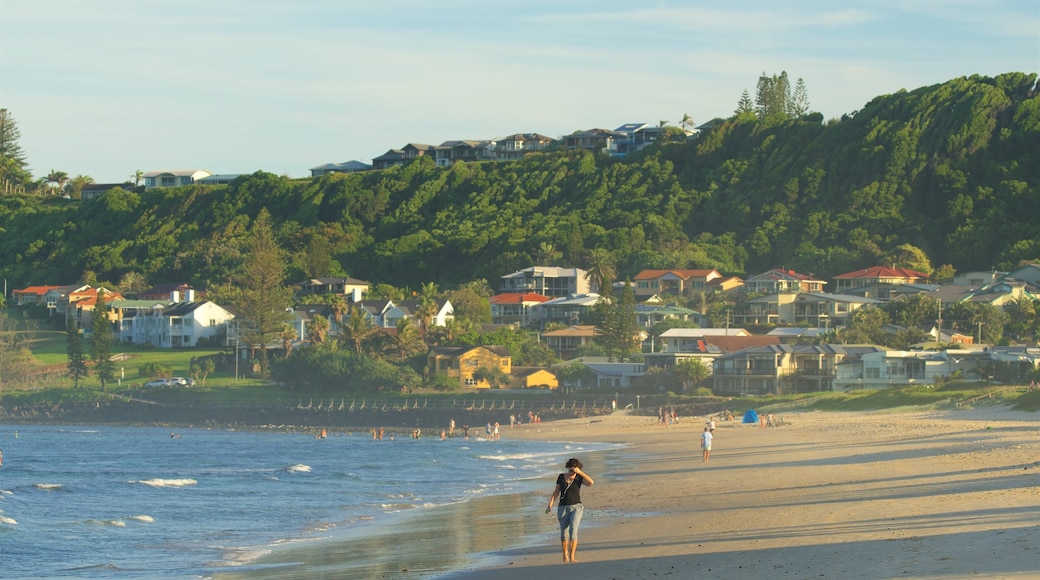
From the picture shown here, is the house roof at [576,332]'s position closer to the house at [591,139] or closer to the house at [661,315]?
the house at [661,315]

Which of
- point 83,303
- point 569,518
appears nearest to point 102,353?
point 83,303

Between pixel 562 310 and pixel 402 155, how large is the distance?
7967cm

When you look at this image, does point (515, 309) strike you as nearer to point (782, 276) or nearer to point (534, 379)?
point (782, 276)

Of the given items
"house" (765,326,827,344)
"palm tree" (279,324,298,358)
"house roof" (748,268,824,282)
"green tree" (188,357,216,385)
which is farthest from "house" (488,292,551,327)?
"green tree" (188,357,216,385)

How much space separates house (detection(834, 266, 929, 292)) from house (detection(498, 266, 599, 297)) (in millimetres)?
20910

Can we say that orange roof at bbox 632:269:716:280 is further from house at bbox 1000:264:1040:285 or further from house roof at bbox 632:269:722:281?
house at bbox 1000:264:1040:285

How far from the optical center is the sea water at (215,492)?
832 inches

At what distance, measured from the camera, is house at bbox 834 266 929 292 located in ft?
322

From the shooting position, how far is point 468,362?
7700 centimetres

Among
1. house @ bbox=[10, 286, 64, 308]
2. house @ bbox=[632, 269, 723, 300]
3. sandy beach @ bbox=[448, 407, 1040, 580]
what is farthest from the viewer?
house @ bbox=[10, 286, 64, 308]

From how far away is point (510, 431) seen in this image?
6072cm

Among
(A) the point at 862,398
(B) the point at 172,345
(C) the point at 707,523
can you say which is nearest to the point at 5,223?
(B) the point at 172,345

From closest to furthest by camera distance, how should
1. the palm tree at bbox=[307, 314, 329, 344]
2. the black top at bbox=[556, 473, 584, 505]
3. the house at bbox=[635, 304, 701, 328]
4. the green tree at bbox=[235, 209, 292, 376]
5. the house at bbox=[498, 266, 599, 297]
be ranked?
the black top at bbox=[556, 473, 584, 505] → the palm tree at bbox=[307, 314, 329, 344] → the green tree at bbox=[235, 209, 292, 376] → the house at bbox=[635, 304, 701, 328] → the house at bbox=[498, 266, 599, 297]

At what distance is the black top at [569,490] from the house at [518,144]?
5912 inches
